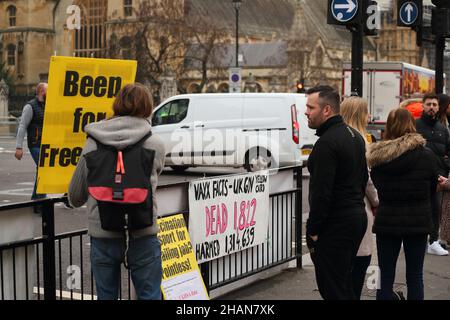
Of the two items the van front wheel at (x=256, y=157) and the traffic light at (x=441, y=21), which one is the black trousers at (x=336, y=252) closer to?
the traffic light at (x=441, y=21)

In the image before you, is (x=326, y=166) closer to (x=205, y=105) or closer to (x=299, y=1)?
(x=205, y=105)

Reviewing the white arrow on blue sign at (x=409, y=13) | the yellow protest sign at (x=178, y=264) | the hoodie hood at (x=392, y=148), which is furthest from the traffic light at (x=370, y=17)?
the yellow protest sign at (x=178, y=264)

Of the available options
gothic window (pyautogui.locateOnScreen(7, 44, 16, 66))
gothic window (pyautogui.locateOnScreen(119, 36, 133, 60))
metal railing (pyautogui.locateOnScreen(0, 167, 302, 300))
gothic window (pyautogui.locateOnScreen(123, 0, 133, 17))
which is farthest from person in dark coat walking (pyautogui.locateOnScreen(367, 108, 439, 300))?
gothic window (pyautogui.locateOnScreen(7, 44, 16, 66))

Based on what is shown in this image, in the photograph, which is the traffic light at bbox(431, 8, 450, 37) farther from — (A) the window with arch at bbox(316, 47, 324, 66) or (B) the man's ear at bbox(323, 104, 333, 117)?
(A) the window with arch at bbox(316, 47, 324, 66)

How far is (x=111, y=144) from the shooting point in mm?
4660

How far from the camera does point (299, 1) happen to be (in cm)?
11712

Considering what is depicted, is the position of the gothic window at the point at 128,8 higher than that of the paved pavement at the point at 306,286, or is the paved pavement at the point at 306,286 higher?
the gothic window at the point at 128,8

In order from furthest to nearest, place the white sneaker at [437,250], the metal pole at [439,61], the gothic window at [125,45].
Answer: the gothic window at [125,45] < the metal pole at [439,61] < the white sneaker at [437,250]

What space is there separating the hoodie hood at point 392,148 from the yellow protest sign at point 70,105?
6.17 feet

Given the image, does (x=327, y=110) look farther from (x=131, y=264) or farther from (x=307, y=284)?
(x=307, y=284)

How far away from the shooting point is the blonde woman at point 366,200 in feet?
19.8

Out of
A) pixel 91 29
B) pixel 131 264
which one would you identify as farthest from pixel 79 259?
pixel 91 29

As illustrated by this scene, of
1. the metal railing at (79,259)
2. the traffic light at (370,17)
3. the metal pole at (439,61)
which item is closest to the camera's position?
the metal railing at (79,259)

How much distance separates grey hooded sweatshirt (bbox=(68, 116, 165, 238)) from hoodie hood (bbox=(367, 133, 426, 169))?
6.62ft
